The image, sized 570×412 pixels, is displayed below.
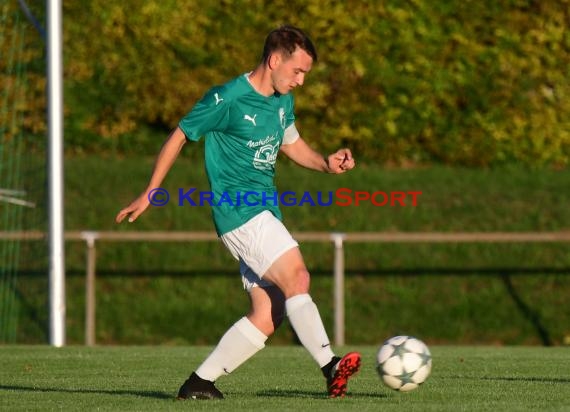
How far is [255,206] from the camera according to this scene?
22.3 ft

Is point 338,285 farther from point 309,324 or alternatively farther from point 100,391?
point 309,324

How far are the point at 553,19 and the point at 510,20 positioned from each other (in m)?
0.46

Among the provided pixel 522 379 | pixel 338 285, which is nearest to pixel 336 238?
pixel 338 285

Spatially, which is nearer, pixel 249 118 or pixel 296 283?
pixel 296 283

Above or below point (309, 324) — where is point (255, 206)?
above

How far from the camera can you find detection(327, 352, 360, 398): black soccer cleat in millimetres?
6484

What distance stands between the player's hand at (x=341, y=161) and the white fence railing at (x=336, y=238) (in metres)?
6.24

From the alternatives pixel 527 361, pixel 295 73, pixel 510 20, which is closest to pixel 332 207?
pixel 510 20

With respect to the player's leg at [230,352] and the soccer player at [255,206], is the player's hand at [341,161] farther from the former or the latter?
the player's leg at [230,352]

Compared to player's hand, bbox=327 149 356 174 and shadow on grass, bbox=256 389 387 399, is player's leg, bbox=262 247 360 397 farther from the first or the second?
player's hand, bbox=327 149 356 174

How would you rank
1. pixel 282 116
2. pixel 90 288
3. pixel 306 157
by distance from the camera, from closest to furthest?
pixel 282 116 < pixel 306 157 < pixel 90 288

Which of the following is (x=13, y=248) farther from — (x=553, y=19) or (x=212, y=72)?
(x=553, y=19)

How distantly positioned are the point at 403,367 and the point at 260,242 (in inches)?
37.0

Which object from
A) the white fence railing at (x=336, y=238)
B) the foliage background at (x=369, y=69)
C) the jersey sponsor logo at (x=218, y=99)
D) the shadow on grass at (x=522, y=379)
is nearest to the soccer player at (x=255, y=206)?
the jersey sponsor logo at (x=218, y=99)
